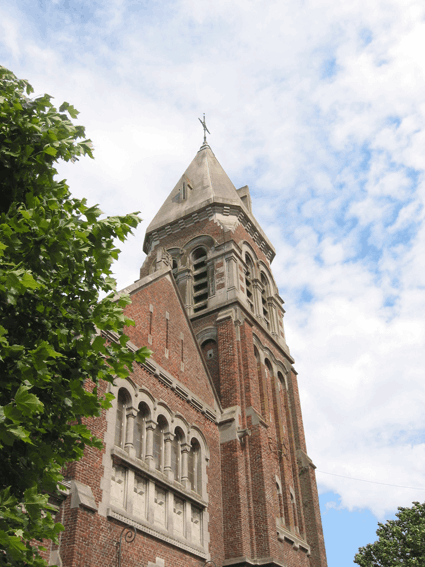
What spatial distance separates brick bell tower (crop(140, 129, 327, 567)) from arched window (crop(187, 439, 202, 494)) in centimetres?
133

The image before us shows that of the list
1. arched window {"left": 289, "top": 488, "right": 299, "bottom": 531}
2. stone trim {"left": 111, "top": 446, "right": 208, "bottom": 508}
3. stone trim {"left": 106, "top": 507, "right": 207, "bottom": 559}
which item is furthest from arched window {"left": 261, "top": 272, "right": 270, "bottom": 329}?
stone trim {"left": 106, "top": 507, "right": 207, "bottom": 559}

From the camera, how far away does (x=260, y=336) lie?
1008 inches

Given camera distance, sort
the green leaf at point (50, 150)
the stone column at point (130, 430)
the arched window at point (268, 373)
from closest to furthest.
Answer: the green leaf at point (50, 150) < the stone column at point (130, 430) < the arched window at point (268, 373)

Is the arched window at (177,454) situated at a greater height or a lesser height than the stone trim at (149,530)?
greater

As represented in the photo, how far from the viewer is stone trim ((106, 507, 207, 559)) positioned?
13895mm

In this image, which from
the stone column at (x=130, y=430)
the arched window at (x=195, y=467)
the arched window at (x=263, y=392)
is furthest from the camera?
the arched window at (x=263, y=392)

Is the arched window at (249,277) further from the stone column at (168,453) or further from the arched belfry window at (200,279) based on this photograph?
the stone column at (168,453)

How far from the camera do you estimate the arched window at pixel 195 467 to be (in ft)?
59.9

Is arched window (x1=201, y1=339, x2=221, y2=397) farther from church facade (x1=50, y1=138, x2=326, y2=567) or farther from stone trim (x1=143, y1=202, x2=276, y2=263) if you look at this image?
stone trim (x1=143, y1=202, x2=276, y2=263)

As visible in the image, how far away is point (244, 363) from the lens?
22.8m

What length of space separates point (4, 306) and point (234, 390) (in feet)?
50.0

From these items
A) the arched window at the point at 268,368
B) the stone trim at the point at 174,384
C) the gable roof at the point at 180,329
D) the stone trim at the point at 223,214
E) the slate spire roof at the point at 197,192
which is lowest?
the stone trim at the point at 174,384

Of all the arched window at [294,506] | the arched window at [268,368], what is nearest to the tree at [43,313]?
the arched window at [294,506]

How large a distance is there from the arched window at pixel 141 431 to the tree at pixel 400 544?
2059cm
